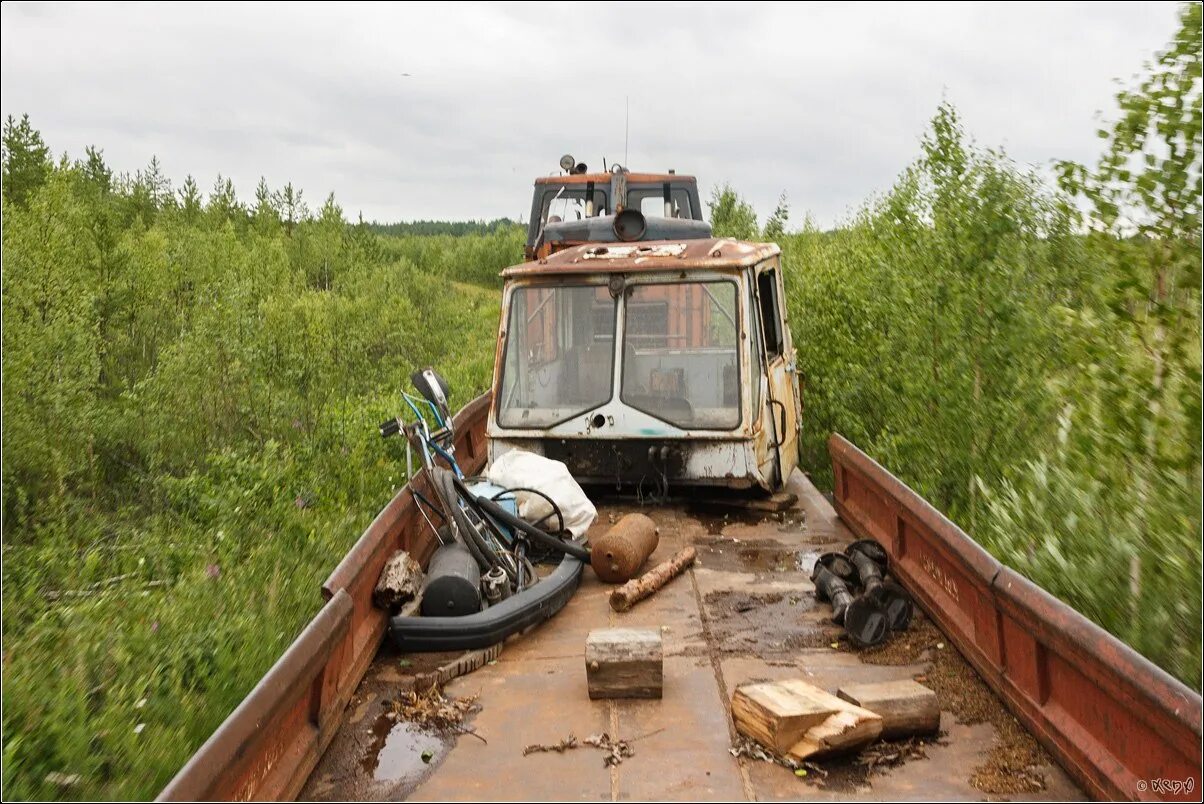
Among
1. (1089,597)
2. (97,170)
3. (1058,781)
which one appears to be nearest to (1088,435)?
(1089,597)

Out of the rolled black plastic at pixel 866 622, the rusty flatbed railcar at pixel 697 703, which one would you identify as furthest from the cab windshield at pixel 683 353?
the rolled black plastic at pixel 866 622

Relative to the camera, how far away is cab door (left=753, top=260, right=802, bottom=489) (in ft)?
23.1

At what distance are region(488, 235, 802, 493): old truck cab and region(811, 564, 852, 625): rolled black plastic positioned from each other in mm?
1491

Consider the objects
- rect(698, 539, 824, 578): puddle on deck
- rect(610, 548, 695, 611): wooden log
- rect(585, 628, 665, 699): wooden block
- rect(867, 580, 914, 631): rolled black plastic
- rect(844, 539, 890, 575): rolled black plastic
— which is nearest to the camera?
rect(585, 628, 665, 699): wooden block

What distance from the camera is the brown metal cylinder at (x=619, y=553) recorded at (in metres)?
5.54

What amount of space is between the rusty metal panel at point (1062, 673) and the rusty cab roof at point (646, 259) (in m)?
2.29

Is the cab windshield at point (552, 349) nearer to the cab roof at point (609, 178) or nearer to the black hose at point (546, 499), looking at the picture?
the black hose at point (546, 499)

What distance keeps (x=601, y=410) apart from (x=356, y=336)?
802 cm

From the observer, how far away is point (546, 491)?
20.1 feet

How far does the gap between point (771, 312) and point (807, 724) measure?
15.0ft

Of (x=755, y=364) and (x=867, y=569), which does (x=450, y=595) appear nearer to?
(x=867, y=569)

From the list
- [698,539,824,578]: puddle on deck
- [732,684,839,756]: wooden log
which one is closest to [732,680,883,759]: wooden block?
[732,684,839,756]: wooden log

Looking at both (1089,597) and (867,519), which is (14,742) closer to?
(1089,597)

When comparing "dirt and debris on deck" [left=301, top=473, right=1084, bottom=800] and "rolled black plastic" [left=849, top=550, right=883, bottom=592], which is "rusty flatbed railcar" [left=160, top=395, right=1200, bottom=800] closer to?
"dirt and debris on deck" [left=301, top=473, right=1084, bottom=800]
